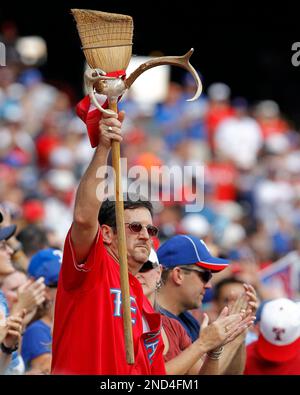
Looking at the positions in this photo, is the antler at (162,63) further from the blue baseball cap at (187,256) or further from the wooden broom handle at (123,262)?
the blue baseball cap at (187,256)

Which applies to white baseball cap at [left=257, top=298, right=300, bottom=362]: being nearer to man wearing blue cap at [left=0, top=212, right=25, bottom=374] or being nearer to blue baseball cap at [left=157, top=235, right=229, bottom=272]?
blue baseball cap at [left=157, top=235, right=229, bottom=272]

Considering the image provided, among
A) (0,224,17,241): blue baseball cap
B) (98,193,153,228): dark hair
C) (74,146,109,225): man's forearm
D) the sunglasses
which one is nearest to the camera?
(74,146,109,225): man's forearm

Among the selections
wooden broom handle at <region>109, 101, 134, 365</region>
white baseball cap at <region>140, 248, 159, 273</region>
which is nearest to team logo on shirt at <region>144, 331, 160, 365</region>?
wooden broom handle at <region>109, 101, 134, 365</region>

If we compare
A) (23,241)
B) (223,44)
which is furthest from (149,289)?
(223,44)

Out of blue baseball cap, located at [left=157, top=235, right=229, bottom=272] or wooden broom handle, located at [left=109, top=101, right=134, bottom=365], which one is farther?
blue baseball cap, located at [left=157, top=235, right=229, bottom=272]

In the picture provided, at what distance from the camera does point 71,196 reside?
1238cm

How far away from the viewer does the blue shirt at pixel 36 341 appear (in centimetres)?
581

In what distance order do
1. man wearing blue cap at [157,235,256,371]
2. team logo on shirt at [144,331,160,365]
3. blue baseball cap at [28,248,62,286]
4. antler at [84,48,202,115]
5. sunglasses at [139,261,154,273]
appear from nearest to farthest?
antler at [84,48,202,115]
team logo on shirt at [144,331,160,365]
sunglasses at [139,261,154,273]
man wearing blue cap at [157,235,256,371]
blue baseball cap at [28,248,62,286]

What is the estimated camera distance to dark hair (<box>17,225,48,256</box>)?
7.20 metres

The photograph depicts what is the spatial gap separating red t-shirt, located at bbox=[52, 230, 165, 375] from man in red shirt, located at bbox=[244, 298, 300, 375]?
1420mm

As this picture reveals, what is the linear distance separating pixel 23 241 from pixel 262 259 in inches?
206

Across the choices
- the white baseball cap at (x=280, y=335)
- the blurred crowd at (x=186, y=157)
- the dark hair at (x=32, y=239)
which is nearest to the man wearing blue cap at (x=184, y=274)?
the white baseball cap at (x=280, y=335)
